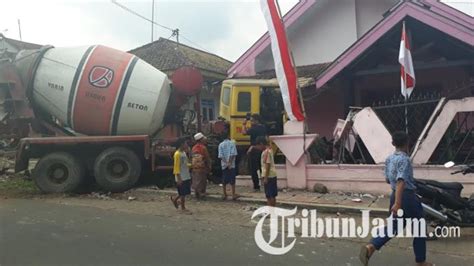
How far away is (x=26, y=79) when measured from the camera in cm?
1043

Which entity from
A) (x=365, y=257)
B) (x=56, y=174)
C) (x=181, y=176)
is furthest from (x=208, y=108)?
(x=365, y=257)

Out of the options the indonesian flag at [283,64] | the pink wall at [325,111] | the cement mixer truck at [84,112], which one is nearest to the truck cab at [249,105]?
the indonesian flag at [283,64]

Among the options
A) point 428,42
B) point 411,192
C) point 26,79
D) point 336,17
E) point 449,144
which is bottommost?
point 411,192

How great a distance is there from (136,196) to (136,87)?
97.5 inches

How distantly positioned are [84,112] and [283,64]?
4.61 meters

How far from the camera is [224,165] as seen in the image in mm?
9188

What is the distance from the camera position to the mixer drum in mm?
10164

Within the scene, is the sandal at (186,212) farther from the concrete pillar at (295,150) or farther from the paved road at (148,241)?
the concrete pillar at (295,150)

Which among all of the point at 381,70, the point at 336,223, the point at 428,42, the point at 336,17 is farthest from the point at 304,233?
the point at 336,17

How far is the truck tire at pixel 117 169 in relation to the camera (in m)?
10.1

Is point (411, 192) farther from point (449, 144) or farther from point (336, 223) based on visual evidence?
point (449, 144)

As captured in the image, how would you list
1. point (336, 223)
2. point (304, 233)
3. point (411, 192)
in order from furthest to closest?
point (336, 223), point (304, 233), point (411, 192)

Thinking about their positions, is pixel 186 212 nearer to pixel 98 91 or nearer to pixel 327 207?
pixel 327 207

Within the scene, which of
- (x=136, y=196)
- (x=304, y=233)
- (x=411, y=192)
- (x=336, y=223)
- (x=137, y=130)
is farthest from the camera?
(x=137, y=130)
